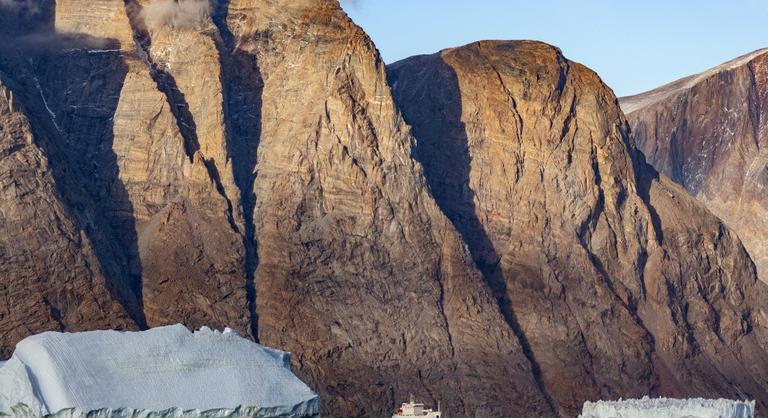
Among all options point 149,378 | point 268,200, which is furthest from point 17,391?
point 268,200

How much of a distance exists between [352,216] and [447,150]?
14444mm

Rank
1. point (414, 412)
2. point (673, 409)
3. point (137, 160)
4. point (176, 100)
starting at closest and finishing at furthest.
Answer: point (673, 409) → point (414, 412) → point (137, 160) → point (176, 100)

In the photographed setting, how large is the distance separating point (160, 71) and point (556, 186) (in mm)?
24359

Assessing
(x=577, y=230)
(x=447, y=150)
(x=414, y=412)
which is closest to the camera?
(x=414, y=412)

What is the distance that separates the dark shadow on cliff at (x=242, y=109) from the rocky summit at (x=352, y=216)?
150mm

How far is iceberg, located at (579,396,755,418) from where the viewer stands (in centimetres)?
12425

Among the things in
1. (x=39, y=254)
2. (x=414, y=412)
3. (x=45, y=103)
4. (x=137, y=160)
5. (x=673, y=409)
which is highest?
(x=45, y=103)

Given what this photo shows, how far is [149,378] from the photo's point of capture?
4471 inches

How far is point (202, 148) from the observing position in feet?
586

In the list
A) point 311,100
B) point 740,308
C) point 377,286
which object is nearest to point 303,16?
point 311,100

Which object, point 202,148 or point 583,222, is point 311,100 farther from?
point 583,222

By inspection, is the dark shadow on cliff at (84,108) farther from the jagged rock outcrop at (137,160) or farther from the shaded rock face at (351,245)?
the shaded rock face at (351,245)

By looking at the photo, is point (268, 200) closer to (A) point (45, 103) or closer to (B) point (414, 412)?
(A) point (45, 103)

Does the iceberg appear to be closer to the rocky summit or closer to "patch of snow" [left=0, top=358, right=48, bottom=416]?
"patch of snow" [left=0, top=358, right=48, bottom=416]
